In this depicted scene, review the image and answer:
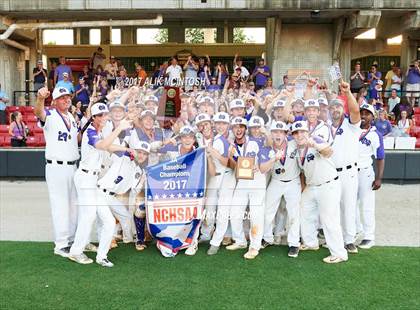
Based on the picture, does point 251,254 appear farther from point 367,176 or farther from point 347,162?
point 367,176

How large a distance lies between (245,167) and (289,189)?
0.86m

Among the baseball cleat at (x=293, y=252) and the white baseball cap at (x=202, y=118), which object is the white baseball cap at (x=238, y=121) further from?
the baseball cleat at (x=293, y=252)

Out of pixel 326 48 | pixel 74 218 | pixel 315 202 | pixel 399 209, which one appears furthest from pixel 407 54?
pixel 74 218

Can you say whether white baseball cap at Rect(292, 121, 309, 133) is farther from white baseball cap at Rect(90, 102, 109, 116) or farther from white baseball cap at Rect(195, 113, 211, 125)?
white baseball cap at Rect(90, 102, 109, 116)

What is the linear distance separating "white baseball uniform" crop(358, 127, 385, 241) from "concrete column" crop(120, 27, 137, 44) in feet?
65.2

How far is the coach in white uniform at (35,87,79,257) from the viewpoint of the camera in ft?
19.2

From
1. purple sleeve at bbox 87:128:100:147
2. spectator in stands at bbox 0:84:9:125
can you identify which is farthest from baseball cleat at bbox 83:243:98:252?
spectator in stands at bbox 0:84:9:125

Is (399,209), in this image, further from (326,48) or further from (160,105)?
(326,48)

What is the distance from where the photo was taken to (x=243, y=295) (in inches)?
187

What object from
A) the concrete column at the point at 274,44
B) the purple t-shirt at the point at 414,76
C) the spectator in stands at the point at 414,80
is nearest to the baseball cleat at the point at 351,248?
the concrete column at the point at 274,44

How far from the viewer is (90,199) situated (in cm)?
560

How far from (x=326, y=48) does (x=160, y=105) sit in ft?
41.2

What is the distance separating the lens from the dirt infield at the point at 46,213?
6882mm

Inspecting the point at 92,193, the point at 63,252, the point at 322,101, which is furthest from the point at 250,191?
the point at 63,252
